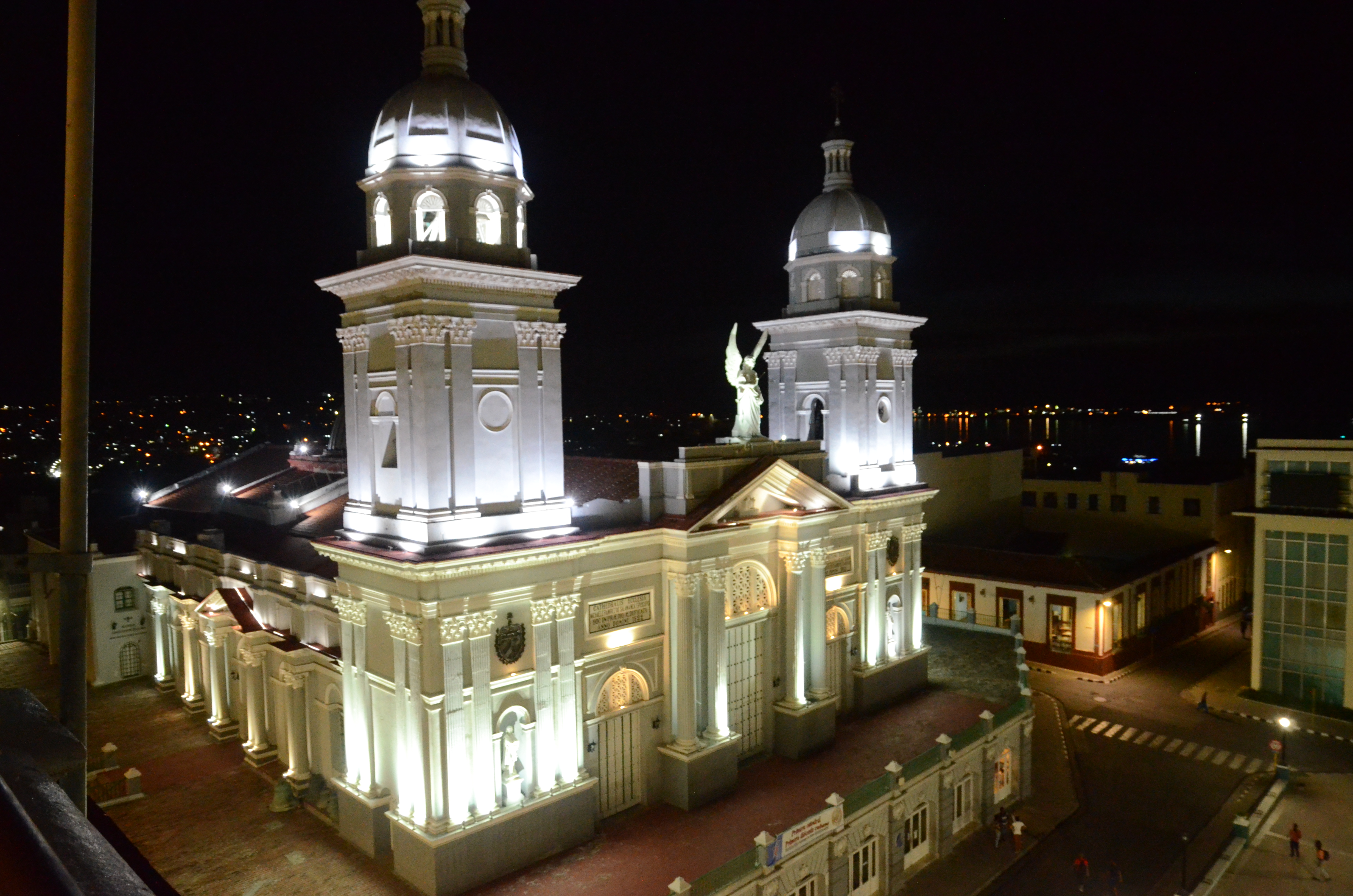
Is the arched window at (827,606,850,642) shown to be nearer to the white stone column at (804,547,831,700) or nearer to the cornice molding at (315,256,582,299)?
the white stone column at (804,547,831,700)

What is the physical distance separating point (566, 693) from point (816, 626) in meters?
9.77

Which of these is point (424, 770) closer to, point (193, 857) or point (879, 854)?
point (193, 857)

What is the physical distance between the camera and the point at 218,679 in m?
30.1

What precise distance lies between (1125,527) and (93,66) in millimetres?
57001

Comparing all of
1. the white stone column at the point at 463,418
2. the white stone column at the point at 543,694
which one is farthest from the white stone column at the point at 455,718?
the white stone column at the point at 463,418

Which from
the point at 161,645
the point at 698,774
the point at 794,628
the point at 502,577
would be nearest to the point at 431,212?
the point at 502,577

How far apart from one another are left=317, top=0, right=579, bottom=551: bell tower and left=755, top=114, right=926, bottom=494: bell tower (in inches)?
509

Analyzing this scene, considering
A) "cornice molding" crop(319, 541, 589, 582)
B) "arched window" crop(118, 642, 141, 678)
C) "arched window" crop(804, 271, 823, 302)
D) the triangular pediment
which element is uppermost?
"arched window" crop(804, 271, 823, 302)

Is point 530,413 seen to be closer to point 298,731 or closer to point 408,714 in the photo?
point 408,714

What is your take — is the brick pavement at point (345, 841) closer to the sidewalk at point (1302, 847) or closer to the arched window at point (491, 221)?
the sidewalk at point (1302, 847)

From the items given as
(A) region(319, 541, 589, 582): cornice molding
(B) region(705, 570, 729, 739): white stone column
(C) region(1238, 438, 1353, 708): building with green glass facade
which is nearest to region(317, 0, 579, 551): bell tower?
(A) region(319, 541, 589, 582): cornice molding

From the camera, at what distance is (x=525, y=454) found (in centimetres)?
2219

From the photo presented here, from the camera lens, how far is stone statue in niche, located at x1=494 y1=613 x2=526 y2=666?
2109cm

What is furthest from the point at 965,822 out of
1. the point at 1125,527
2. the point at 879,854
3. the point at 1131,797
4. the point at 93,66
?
the point at 1125,527
